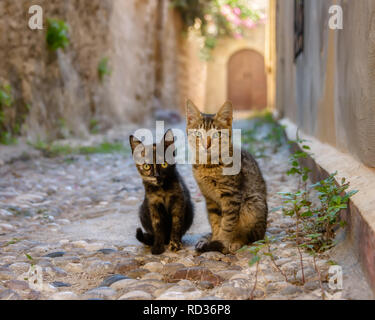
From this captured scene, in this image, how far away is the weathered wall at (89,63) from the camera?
21.6 ft

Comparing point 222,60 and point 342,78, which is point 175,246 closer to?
point 342,78

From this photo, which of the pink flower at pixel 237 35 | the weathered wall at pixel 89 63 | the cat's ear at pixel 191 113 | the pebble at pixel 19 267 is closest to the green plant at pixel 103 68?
the weathered wall at pixel 89 63

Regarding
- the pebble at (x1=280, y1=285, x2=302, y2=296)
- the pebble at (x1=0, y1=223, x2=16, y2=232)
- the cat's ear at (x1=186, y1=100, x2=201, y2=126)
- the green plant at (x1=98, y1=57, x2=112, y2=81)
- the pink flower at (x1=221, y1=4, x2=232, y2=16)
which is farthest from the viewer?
the pink flower at (x1=221, y1=4, x2=232, y2=16)

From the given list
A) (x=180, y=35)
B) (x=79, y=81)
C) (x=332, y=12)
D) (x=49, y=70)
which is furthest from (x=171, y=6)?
(x=332, y=12)

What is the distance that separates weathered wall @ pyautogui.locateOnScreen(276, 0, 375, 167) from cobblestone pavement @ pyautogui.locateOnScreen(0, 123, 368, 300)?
→ 0.73 metres

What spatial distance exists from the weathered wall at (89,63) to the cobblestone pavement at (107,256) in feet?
6.69

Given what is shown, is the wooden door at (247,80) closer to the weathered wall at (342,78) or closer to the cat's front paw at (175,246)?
the weathered wall at (342,78)

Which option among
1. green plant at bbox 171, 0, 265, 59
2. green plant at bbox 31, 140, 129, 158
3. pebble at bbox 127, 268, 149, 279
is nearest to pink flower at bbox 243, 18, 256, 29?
green plant at bbox 171, 0, 265, 59

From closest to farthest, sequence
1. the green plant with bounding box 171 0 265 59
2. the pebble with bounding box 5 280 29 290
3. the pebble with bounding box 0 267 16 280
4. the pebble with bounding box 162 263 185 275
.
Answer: the pebble with bounding box 5 280 29 290 < the pebble with bounding box 0 267 16 280 < the pebble with bounding box 162 263 185 275 < the green plant with bounding box 171 0 265 59

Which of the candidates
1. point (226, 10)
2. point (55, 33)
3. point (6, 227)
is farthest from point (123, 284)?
point (226, 10)

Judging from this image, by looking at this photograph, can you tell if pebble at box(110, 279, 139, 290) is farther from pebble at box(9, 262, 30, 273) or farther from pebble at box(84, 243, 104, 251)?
pebble at box(84, 243, 104, 251)

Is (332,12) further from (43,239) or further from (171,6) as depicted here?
(171,6)

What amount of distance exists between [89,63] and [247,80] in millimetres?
13392

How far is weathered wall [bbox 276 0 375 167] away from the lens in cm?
236
